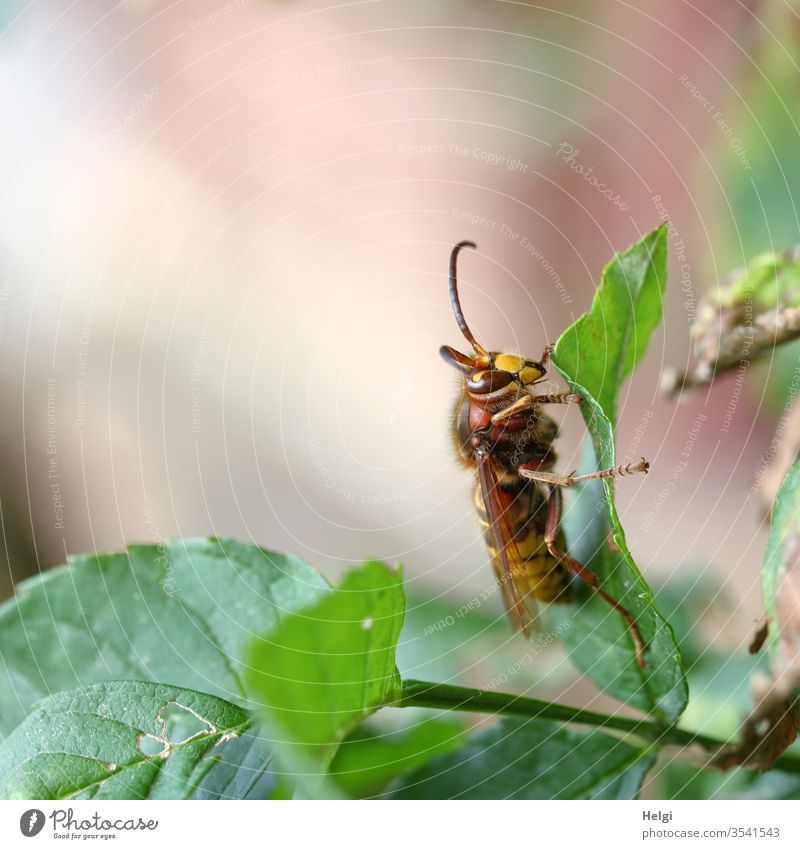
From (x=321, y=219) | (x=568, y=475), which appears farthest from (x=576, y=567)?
(x=321, y=219)

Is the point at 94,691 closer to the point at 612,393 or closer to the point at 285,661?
the point at 285,661

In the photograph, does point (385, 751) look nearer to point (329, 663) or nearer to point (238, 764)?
point (238, 764)

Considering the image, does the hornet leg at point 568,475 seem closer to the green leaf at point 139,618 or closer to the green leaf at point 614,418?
the green leaf at point 614,418

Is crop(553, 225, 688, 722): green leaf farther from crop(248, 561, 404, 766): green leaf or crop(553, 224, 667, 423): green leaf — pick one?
crop(248, 561, 404, 766): green leaf

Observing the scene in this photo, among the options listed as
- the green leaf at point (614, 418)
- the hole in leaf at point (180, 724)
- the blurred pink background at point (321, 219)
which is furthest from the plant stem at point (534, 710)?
the blurred pink background at point (321, 219)

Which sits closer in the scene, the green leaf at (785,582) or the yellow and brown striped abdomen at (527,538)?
the green leaf at (785,582)
